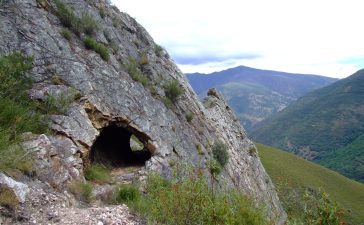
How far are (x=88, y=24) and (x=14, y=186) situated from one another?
12.1m

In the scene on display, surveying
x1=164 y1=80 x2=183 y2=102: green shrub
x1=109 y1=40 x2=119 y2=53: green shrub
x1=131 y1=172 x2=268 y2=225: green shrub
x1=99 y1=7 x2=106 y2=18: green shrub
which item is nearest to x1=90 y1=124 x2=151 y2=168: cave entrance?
x1=164 y1=80 x2=183 y2=102: green shrub

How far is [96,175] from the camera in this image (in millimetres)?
13242

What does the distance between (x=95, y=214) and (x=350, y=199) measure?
76.2 meters

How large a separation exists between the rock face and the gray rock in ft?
4.97

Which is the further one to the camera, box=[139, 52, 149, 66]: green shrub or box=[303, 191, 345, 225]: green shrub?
box=[139, 52, 149, 66]: green shrub

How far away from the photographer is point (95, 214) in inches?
345

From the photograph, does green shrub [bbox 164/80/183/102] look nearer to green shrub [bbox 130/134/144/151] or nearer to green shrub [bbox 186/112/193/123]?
green shrub [bbox 186/112/193/123]

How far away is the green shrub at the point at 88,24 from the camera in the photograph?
18184 millimetres

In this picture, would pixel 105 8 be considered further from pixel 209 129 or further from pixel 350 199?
pixel 350 199

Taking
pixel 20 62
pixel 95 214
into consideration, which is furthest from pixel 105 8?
pixel 95 214

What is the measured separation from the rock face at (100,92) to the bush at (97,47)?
0.25 metres

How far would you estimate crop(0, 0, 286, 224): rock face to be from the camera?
12844mm

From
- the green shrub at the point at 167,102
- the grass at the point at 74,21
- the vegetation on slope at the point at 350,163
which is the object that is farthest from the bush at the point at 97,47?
the vegetation on slope at the point at 350,163

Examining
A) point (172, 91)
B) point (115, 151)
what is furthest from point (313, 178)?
point (115, 151)
